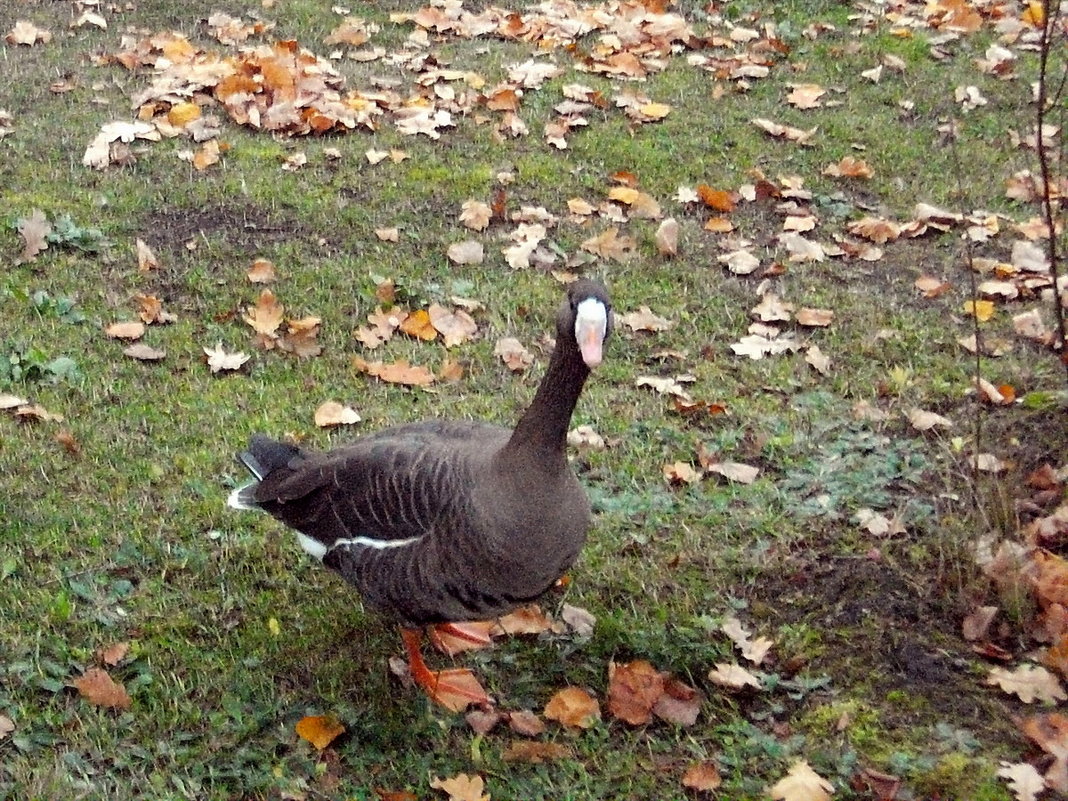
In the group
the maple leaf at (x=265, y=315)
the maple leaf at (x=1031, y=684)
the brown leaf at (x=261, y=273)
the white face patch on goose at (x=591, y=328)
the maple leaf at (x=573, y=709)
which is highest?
the white face patch on goose at (x=591, y=328)

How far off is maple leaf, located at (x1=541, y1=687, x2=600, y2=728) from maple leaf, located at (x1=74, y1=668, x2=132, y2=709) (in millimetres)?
1226

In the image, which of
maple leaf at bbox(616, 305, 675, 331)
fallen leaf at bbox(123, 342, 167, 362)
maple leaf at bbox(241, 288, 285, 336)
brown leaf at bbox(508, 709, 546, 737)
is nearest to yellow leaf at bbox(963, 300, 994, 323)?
maple leaf at bbox(616, 305, 675, 331)

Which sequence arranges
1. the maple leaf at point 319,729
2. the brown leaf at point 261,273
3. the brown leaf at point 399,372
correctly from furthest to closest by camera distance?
1. the brown leaf at point 261,273
2. the brown leaf at point 399,372
3. the maple leaf at point 319,729

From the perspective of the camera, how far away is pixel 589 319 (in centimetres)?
286

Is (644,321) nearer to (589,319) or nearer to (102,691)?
(589,319)

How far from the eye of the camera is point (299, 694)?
11.0 ft

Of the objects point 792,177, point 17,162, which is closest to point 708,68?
point 792,177

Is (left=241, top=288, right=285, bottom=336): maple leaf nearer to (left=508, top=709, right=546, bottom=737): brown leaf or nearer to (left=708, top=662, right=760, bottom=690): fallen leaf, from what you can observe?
(left=508, top=709, right=546, bottom=737): brown leaf

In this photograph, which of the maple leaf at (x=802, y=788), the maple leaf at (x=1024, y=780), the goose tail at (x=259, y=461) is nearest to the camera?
the maple leaf at (x=1024, y=780)

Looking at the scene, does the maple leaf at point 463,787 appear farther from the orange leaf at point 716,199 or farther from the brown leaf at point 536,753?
the orange leaf at point 716,199

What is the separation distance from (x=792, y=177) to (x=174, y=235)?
11.1ft

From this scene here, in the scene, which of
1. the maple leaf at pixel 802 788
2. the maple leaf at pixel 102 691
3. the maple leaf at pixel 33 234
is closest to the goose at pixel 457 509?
the maple leaf at pixel 102 691

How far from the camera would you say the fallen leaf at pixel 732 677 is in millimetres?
3287

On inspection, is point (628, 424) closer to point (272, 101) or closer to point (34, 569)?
point (34, 569)
